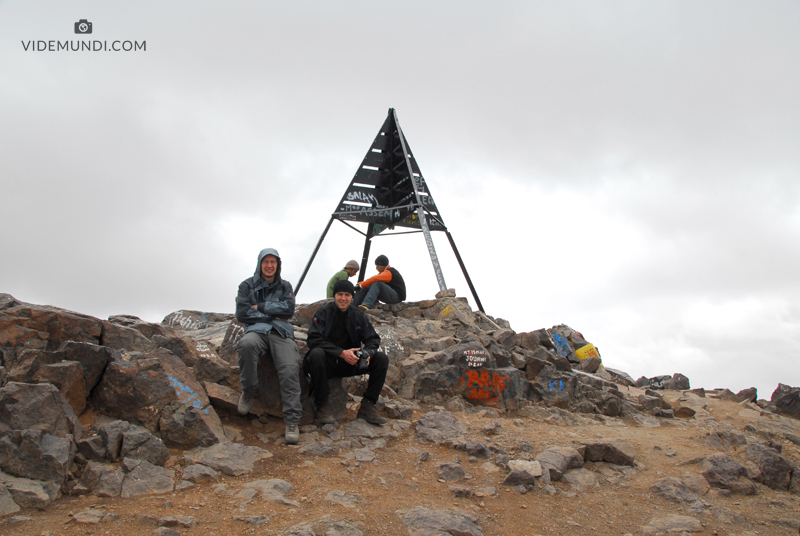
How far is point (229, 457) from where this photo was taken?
428cm

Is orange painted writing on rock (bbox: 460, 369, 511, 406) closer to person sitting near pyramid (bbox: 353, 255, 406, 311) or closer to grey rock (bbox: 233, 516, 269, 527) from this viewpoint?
person sitting near pyramid (bbox: 353, 255, 406, 311)

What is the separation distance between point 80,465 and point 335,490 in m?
1.98

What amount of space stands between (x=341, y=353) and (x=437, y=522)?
2109 mm

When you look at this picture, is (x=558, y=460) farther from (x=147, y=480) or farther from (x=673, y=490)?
(x=147, y=480)

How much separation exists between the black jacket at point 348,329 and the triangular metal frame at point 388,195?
7.03 m

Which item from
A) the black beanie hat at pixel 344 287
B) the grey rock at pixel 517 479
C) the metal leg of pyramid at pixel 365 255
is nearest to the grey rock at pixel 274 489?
the grey rock at pixel 517 479

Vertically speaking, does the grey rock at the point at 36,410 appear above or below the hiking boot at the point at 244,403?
above

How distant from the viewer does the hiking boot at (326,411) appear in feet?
17.3

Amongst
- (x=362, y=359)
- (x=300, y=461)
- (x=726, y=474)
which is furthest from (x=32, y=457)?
(x=726, y=474)

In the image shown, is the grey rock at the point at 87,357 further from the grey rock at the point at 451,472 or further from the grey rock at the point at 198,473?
the grey rock at the point at 451,472

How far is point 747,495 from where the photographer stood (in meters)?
4.55

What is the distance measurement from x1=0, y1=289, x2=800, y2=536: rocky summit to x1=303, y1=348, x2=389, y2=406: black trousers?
0.66 ft

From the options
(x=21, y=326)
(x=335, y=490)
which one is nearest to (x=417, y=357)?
(x=335, y=490)

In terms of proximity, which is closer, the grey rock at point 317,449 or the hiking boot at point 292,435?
the grey rock at point 317,449
